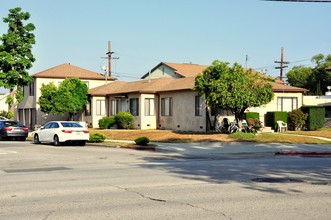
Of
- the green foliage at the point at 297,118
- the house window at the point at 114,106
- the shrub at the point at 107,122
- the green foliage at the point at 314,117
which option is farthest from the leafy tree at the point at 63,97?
the green foliage at the point at 314,117

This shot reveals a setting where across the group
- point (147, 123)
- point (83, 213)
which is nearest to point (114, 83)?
point (147, 123)

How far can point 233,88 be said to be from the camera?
28969 millimetres

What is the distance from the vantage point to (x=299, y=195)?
9.84 metres

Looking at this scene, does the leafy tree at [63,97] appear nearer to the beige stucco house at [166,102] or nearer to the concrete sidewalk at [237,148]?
the beige stucco house at [166,102]

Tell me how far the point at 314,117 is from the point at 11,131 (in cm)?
2198

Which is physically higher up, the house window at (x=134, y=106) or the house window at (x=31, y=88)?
the house window at (x=31, y=88)

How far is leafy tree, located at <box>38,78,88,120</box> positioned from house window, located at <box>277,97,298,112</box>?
19.5 m

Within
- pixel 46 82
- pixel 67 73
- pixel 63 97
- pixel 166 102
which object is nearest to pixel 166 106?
pixel 166 102

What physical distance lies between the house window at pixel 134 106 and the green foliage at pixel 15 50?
1014 centimetres

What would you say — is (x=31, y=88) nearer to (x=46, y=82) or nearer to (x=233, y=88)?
(x=46, y=82)

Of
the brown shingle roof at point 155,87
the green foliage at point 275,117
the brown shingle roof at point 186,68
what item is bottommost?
the green foliage at point 275,117

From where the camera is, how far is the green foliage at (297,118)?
3503cm

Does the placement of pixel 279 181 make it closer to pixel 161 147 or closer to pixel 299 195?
pixel 299 195

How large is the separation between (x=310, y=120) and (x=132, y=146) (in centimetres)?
1576
